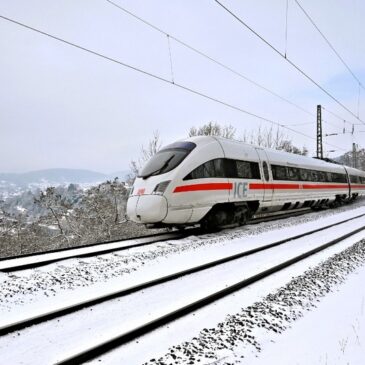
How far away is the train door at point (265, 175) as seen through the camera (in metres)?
12.2

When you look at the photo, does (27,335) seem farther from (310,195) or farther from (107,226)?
(107,226)

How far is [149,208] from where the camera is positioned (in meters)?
8.63

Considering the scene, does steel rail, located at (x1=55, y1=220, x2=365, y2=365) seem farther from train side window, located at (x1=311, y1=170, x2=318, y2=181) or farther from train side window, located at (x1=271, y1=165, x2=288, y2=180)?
train side window, located at (x1=311, y1=170, x2=318, y2=181)

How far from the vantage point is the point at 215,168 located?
9938 millimetres

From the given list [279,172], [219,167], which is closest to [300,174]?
[279,172]

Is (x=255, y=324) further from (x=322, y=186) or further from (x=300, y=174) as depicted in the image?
(x=322, y=186)

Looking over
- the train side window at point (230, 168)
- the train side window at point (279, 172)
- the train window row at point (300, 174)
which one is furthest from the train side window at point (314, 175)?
the train side window at point (230, 168)

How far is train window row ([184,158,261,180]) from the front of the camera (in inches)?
370

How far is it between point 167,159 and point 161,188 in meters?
1.08

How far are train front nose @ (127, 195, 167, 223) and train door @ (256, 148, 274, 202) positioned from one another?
497 cm

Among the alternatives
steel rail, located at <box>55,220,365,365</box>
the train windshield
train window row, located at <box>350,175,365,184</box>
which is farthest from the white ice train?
train window row, located at <box>350,175,365,184</box>

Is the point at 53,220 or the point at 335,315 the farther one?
the point at 53,220

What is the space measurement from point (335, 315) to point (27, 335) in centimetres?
336

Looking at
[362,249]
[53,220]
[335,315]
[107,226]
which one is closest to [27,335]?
[335,315]
